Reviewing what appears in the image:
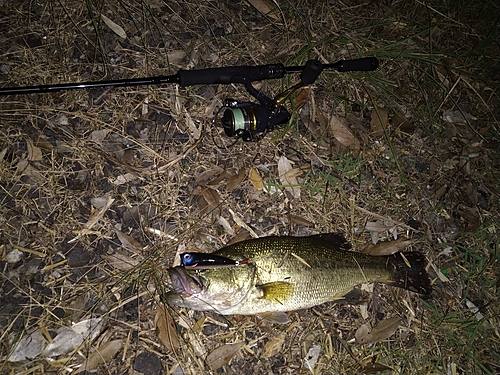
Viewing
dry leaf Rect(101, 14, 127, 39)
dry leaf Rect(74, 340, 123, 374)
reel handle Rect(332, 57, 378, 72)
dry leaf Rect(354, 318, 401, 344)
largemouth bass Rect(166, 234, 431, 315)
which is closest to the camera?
largemouth bass Rect(166, 234, 431, 315)

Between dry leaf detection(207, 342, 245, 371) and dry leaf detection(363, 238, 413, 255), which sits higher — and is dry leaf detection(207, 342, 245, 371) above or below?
below

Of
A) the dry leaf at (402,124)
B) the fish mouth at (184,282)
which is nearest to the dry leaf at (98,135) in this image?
the fish mouth at (184,282)

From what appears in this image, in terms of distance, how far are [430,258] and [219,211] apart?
1.87 m

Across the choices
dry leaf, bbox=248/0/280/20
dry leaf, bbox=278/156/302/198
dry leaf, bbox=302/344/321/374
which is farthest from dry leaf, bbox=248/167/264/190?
dry leaf, bbox=248/0/280/20

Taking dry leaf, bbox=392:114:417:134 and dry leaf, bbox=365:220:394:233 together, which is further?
dry leaf, bbox=392:114:417:134

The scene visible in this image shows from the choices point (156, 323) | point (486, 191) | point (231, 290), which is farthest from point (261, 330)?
point (486, 191)

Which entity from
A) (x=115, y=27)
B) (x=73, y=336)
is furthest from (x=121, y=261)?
(x=115, y=27)

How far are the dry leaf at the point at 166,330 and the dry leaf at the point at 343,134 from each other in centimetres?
205

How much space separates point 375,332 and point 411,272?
55 centimetres

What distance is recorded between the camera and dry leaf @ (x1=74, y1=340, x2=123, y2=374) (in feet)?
8.57

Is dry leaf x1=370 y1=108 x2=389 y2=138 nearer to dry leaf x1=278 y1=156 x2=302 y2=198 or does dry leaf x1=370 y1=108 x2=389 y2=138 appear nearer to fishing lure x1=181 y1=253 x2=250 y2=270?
dry leaf x1=278 y1=156 x2=302 y2=198

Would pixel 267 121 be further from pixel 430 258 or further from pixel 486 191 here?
pixel 486 191

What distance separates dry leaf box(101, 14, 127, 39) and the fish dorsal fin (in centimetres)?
236

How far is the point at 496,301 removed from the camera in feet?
11.1
